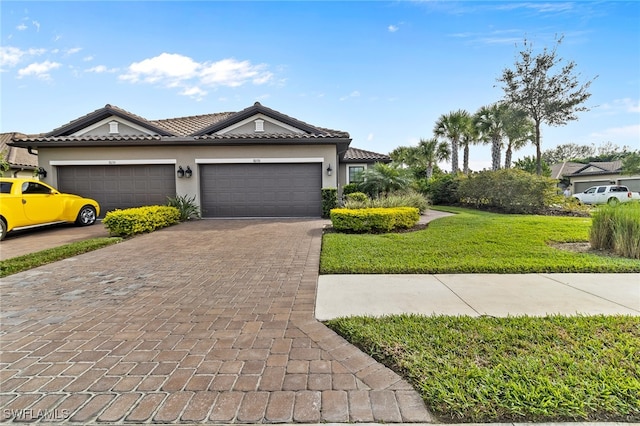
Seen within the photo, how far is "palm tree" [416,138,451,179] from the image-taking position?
29.4m

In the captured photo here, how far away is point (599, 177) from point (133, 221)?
4210 centimetres

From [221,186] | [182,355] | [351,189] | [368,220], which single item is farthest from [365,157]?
[182,355]

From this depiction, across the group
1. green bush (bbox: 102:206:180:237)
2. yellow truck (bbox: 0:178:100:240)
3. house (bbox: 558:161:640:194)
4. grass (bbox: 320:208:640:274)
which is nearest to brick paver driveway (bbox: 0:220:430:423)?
grass (bbox: 320:208:640:274)

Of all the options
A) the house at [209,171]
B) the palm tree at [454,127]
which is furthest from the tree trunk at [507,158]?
the house at [209,171]

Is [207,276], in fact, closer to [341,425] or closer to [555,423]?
[341,425]

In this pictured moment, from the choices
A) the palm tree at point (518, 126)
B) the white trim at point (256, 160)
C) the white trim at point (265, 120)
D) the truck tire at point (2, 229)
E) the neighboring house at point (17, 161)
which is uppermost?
the palm tree at point (518, 126)

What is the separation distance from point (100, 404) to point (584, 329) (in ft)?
13.8

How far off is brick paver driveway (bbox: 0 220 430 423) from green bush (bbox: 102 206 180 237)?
3512mm

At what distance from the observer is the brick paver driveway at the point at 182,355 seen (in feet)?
6.53

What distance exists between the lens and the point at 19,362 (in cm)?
255

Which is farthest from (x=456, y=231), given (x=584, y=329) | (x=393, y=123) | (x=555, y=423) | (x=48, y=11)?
(x=48, y=11)

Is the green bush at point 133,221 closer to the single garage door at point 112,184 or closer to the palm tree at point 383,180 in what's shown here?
the single garage door at point 112,184

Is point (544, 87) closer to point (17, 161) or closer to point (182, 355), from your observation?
point (182, 355)

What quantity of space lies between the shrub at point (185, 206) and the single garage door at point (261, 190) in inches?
15.2
